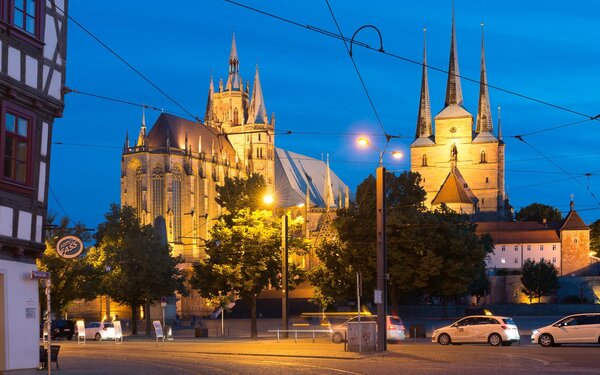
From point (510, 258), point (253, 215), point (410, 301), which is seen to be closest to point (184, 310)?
point (410, 301)

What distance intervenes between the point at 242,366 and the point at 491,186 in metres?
127

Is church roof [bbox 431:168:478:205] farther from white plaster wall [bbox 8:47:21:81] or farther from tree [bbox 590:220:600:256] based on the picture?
white plaster wall [bbox 8:47:21:81]

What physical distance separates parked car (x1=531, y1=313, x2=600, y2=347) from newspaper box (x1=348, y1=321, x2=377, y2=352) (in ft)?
24.8

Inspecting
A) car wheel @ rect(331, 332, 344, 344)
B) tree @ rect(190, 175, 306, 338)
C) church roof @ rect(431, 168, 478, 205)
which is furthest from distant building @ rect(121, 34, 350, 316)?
car wheel @ rect(331, 332, 344, 344)

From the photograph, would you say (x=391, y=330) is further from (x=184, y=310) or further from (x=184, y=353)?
(x=184, y=310)

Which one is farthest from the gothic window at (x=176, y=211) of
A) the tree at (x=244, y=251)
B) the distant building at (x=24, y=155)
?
the distant building at (x=24, y=155)

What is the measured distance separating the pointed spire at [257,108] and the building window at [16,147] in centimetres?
13869

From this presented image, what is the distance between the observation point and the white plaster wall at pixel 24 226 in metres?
19.9

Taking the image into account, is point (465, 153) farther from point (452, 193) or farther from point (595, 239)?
point (595, 239)

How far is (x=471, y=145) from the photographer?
5925 inches

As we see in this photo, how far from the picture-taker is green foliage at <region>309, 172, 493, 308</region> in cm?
5484

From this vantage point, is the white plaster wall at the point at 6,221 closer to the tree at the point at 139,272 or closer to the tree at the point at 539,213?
the tree at the point at 139,272

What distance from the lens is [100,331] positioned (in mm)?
54219

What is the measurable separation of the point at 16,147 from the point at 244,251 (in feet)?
101
